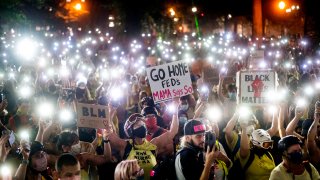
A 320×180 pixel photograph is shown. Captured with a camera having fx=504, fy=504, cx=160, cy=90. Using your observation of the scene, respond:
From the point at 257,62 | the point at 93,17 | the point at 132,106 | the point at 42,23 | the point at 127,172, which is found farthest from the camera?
the point at 93,17

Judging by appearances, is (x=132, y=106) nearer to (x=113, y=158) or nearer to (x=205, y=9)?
(x=113, y=158)

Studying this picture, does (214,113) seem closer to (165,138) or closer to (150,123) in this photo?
(150,123)

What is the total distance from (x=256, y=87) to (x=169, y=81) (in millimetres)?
1532

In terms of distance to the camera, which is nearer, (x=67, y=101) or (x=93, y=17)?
(x=67, y=101)

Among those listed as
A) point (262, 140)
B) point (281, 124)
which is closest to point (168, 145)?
point (262, 140)

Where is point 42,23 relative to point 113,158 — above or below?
above

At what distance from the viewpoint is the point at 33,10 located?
3584 cm

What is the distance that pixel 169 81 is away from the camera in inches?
355

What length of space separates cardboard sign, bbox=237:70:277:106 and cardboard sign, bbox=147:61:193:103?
0.92 meters

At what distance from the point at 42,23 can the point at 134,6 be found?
9.14 metres

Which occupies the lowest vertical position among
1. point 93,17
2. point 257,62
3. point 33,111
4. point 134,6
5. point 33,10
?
point 33,111

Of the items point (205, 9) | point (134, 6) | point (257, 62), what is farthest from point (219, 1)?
point (257, 62)

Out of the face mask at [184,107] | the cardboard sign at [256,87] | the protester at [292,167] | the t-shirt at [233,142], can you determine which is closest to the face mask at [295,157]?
the protester at [292,167]

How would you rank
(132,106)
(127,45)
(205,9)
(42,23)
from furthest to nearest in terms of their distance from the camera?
(205,9)
(127,45)
(42,23)
(132,106)
